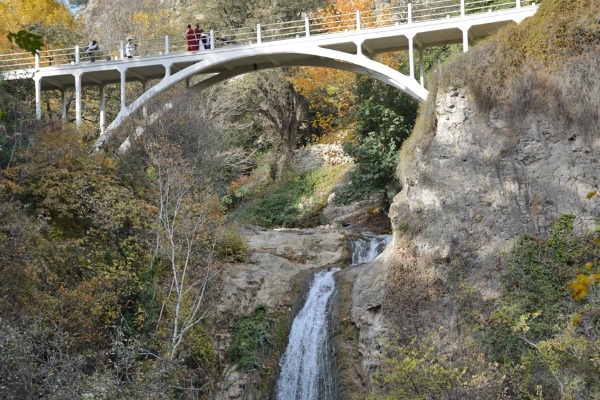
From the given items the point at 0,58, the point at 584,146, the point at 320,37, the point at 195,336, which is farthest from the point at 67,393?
the point at 0,58

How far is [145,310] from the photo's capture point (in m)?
18.8

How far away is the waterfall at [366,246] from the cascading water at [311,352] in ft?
5.64

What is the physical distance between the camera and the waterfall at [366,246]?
76.0ft

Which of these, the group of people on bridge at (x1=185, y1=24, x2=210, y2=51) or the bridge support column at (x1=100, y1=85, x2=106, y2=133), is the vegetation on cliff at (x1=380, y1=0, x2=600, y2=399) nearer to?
the group of people on bridge at (x1=185, y1=24, x2=210, y2=51)

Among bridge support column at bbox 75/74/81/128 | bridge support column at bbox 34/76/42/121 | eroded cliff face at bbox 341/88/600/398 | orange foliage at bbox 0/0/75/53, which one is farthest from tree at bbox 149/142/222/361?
orange foliage at bbox 0/0/75/53

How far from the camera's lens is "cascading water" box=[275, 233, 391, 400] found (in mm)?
18250

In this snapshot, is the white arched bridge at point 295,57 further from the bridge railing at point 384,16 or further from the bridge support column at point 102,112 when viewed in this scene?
the bridge railing at point 384,16

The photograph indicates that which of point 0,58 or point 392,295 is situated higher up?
point 0,58

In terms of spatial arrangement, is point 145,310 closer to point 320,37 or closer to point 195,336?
point 195,336

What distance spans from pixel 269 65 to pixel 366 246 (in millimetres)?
7981

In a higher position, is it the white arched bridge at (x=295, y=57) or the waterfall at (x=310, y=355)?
the white arched bridge at (x=295, y=57)

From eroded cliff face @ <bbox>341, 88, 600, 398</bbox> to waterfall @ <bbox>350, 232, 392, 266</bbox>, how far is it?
2.82m

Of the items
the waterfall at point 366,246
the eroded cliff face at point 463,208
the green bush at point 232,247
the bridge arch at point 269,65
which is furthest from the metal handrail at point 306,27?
the waterfall at point 366,246

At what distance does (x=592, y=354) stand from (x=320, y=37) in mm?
13933
